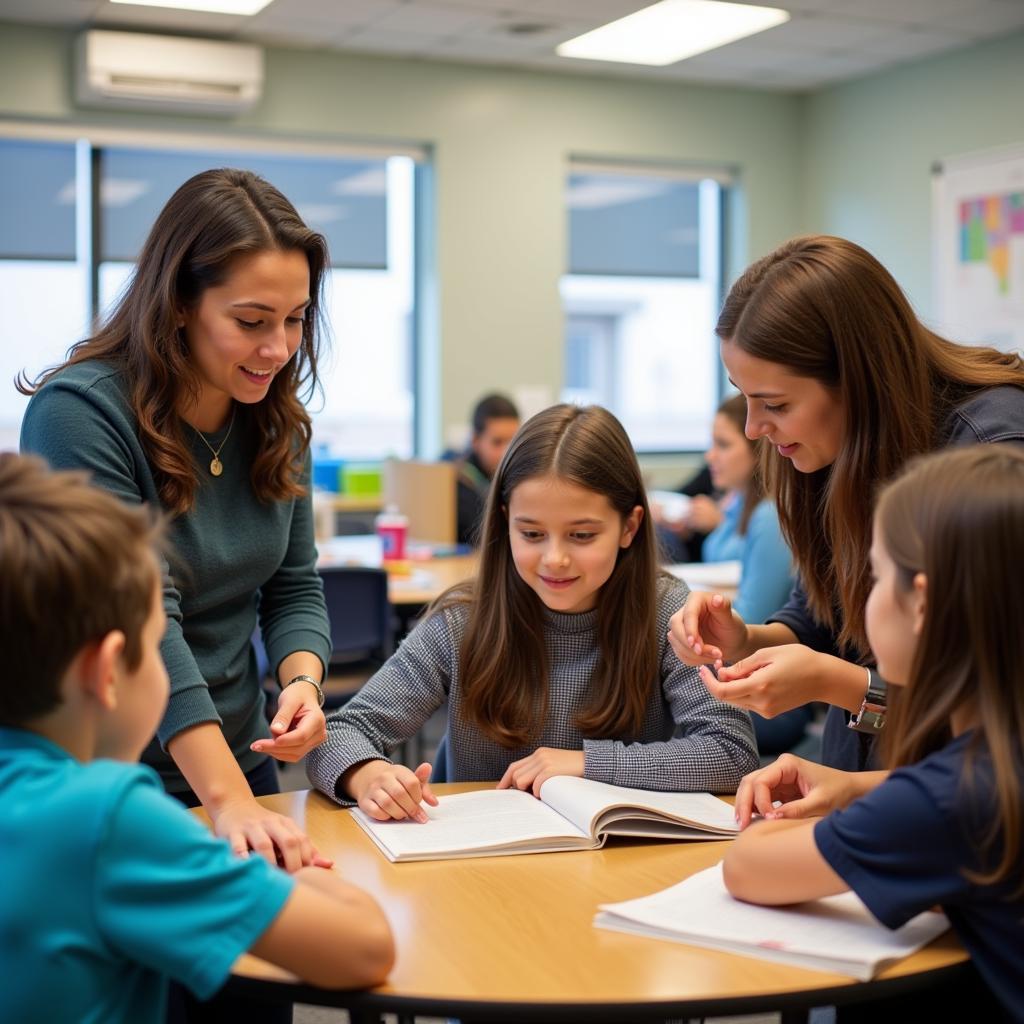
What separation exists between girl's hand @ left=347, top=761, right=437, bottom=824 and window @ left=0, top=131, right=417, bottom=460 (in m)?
4.21

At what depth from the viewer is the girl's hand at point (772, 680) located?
1.54 metres

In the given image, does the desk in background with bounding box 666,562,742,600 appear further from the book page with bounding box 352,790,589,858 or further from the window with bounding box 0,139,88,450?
the window with bounding box 0,139,88,450

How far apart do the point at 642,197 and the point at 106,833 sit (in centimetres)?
681

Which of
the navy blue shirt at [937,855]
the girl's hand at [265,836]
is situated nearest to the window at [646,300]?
the girl's hand at [265,836]

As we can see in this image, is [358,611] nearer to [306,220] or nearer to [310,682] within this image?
[310,682]

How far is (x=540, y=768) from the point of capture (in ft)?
5.79

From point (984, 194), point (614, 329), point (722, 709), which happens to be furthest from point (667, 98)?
point (722, 709)

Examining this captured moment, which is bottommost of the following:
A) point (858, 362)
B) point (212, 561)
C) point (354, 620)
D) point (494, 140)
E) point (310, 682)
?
point (354, 620)

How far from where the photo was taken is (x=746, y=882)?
1304mm

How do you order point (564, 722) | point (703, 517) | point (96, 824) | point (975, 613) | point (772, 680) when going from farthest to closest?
point (703, 517), point (564, 722), point (772, 680), point (975, 613), point (96, 824)

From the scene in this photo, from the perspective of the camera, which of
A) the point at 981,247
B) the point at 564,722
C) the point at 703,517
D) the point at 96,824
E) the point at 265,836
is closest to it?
the point at 96,824

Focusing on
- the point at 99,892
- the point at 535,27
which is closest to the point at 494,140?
the point at 535,27

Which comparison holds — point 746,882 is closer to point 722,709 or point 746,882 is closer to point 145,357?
point 722,709

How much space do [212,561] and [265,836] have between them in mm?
448
